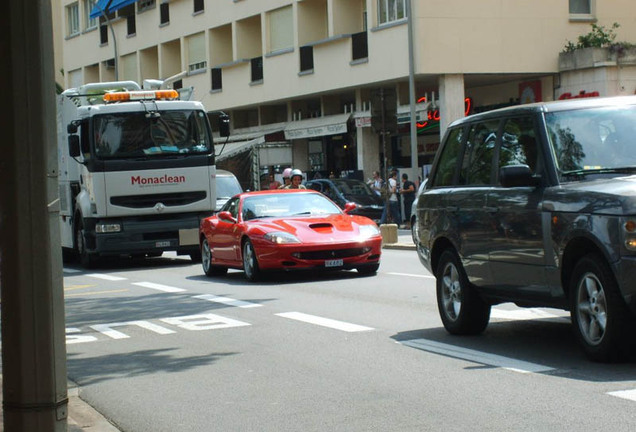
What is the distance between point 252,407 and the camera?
778 centimetres

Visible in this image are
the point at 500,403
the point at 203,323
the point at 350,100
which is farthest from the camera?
the point at 350,100

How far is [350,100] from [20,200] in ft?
133

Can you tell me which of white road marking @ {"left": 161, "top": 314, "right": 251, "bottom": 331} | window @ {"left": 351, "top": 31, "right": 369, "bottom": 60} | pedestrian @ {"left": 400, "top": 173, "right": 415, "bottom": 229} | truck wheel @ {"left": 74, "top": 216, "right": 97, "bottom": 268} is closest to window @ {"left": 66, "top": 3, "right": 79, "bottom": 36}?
window @ {"left": 351, "top": 31, "right": 369, "bottom": 60}

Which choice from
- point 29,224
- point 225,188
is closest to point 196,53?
point 225,188

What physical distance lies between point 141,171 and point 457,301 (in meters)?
13.4

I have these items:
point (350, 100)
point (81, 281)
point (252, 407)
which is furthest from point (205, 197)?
point (350, 100)

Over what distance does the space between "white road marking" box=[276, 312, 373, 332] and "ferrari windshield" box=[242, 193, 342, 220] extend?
18.5 ft

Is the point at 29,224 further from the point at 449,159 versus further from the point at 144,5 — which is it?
the point at 144,5

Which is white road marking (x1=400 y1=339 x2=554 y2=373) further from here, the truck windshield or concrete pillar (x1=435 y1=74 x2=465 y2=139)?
concrete pillar (x1=435 y1=74 x2=465 y2=139)

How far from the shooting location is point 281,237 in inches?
699

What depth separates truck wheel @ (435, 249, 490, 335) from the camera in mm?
10602

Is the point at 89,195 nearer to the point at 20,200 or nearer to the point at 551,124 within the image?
the point at 551,124

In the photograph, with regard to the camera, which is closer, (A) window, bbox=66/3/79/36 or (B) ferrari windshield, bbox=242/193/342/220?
(B) ferrari windshield, bbox=242/193/342/220

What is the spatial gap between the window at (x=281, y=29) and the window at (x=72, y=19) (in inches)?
926
